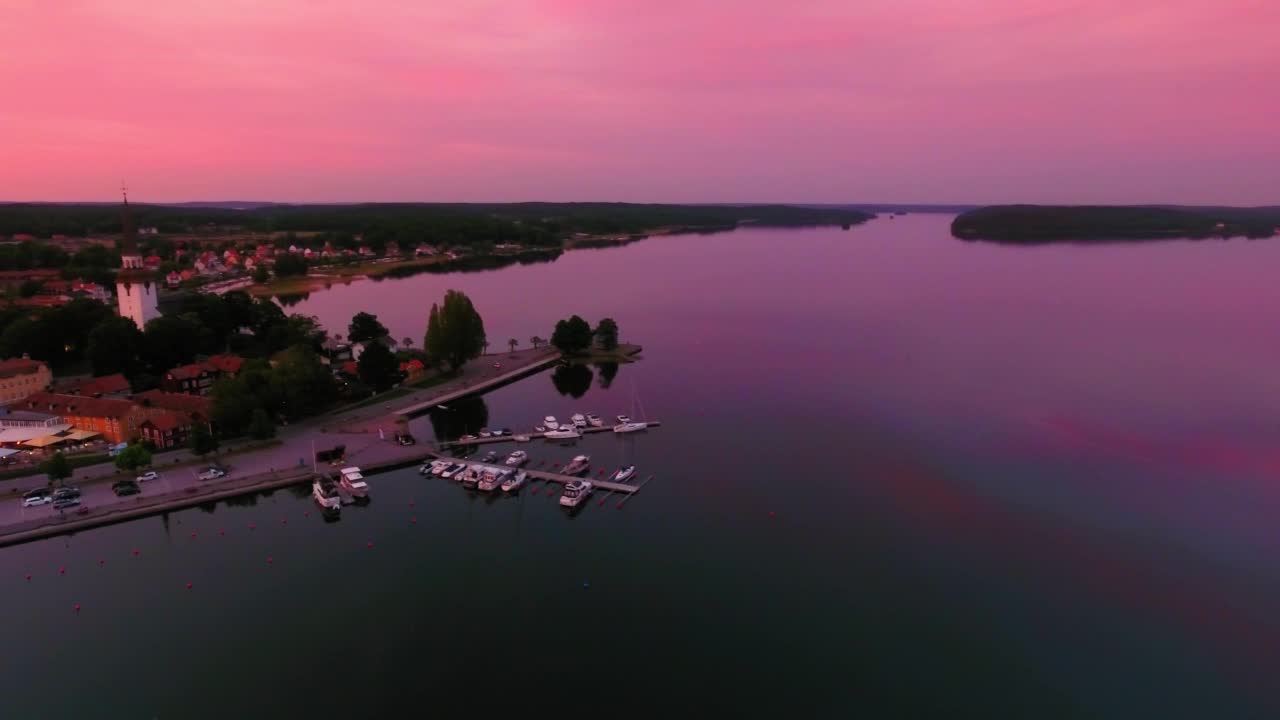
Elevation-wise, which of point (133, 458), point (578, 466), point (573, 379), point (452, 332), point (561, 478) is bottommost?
point (561, 478)

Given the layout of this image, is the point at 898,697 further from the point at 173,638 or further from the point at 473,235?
the point at 473,235

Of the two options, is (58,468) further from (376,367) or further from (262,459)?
(376,367)

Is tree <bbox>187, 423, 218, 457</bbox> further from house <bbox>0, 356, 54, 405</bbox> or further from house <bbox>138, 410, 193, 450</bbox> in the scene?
house <bbox>0, 356, 54, 405</bbox>

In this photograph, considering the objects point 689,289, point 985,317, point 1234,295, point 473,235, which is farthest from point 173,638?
point 473,235

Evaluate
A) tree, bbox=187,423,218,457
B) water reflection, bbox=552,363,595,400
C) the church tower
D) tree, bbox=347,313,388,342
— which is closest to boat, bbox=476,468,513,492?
tree, bbox=187,423,218,457

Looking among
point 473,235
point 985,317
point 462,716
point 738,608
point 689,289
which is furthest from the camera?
point 473,235

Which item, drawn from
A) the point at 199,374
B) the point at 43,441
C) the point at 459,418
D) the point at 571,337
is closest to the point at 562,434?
the point at 459,418
